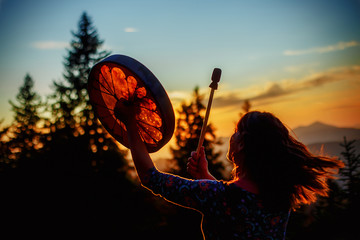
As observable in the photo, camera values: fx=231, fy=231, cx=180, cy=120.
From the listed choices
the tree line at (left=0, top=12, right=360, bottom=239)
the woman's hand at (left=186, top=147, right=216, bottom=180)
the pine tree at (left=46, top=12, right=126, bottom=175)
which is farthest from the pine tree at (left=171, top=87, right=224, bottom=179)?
the woman's hand at (left=186, top=147, right=216, bottom=180)

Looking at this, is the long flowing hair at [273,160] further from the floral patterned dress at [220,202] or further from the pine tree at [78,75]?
the pine tree at [78,75]

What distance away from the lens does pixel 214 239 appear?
1.42 m

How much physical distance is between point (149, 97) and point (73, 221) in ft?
67.8

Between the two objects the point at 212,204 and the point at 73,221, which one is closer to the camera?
the point at 212,204

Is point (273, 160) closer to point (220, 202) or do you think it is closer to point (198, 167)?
point (220, 202)

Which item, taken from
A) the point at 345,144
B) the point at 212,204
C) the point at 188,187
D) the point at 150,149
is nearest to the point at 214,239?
the point at 212,204

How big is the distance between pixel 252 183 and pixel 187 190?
16.2 inches

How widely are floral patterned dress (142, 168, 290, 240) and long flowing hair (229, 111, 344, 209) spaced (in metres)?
0.11

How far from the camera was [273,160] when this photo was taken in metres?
1.42

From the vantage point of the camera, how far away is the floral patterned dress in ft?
4.39

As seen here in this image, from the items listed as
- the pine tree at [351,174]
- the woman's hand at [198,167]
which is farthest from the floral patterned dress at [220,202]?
the pine tree at [351,174]

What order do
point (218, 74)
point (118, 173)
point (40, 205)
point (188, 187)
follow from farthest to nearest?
point (118, 173), point (40, 205), point (218, 74), point (188, 187)

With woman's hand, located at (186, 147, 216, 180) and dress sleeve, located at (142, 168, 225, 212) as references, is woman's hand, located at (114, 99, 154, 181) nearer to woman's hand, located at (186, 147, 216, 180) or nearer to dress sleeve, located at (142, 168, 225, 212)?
dress sleeve, located at (142, 168, 225, 212)

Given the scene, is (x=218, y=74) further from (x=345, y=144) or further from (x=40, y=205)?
(x=40, y=205)
